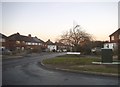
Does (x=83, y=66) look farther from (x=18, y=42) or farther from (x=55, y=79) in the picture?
(x=18, y=42)

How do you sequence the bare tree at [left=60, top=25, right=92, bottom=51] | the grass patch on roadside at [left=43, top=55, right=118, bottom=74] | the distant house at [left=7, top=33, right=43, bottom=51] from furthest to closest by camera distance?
the distant house at [left=7, top=33, right=43, bottom=51] < the bare tree at [left=60, top=25, right=92, bottom=51] < the grass patch on roadside at [left=43, top=55, right=118, bottom=74]

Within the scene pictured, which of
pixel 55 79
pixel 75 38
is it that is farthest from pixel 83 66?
pixel 75 38

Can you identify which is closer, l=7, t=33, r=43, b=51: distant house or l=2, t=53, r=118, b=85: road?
l=2, t=53, r=118, b=85: road

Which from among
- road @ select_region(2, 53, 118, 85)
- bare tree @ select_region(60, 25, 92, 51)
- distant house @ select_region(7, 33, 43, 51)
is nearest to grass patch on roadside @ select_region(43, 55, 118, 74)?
road @ select_region(2, 53, 118, 85)

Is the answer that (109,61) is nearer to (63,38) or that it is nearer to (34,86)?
(34,86)

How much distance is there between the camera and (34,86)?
10.0 meters

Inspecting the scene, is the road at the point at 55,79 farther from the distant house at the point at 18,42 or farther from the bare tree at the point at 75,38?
the distant house at the point at 18,42

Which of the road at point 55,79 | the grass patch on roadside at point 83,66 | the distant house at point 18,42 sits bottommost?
the road at point 55,79

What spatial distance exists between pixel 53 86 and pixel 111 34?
5453 centimetres

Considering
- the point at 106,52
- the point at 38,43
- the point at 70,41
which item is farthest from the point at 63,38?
the point at 38,43

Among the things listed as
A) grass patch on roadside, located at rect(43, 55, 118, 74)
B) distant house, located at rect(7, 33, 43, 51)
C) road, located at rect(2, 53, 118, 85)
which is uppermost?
distant house, located at rect(7, 33, 43, 51)

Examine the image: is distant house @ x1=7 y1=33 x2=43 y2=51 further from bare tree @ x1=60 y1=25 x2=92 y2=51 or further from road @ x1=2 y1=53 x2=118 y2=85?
road @ x1=2 y1=53 x2=118 y2=85

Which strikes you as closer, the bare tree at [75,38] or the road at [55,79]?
the road at [55,79]

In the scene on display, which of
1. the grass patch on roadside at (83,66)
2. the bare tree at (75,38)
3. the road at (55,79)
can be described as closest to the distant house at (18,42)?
the bare tree at (75,38)
